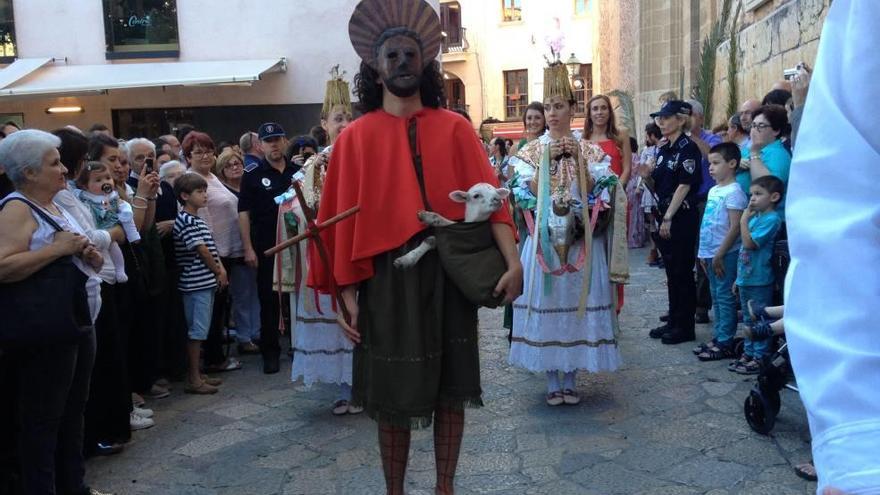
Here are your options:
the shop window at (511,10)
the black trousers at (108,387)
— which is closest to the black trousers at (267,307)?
the black trousers at (108,387)

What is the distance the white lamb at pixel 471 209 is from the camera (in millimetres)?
3137

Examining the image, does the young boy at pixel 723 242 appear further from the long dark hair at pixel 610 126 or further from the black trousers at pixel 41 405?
the black trousers at pixel 41 405

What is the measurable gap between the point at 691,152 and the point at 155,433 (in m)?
4.60

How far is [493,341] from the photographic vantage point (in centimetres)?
696

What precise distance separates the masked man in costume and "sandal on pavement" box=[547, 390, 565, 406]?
6.14 ft

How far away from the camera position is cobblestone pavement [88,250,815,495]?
3.93 m

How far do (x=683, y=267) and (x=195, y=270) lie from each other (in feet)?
12.6

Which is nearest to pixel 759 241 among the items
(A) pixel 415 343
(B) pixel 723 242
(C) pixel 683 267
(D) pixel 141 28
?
(B) pixel 723 242

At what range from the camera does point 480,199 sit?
317cm

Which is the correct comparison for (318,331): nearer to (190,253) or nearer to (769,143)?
(190,253)

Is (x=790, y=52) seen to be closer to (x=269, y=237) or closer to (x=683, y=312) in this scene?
(x=683, y=312)

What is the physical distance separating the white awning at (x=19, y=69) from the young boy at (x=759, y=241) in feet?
48.3

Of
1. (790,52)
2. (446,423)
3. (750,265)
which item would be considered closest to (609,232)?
(750,265)

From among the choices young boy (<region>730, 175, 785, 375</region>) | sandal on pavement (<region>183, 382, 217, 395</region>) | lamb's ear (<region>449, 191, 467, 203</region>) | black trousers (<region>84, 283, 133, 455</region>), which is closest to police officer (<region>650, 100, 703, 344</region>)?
young boy (<region>730, 175, 785, 375</region>)
